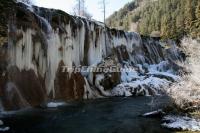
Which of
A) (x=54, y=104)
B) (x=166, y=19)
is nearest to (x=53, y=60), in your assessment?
(x=54, y=104)

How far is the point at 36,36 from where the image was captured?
2677cm

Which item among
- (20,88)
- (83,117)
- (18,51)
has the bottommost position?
(83,117)

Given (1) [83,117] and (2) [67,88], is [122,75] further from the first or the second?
(1) [83,117]

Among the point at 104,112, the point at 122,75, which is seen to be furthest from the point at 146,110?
the point at 122,75

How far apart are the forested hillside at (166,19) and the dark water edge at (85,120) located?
28493 millimetres

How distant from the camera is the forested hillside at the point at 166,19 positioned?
6643 cm

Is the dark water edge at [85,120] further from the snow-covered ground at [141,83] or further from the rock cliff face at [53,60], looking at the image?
the snow-covered ground at [141,83]

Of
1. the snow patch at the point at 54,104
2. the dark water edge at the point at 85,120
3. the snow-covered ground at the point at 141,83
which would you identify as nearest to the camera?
the dark water edge at the point at 85,120

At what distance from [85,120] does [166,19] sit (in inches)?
2718

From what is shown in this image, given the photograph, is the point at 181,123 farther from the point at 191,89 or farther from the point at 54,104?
the point at 54,104

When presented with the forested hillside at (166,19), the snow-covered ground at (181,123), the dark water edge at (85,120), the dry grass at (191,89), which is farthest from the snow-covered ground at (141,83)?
the forested hillside at (166,19)

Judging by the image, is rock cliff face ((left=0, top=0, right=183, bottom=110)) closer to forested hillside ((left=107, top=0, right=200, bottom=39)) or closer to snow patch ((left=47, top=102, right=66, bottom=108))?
snow patch ((left=47, top=102, right=66, bottom=108))

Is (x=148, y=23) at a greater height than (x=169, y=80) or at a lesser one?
greater

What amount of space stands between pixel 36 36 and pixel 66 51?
4.94 meters
